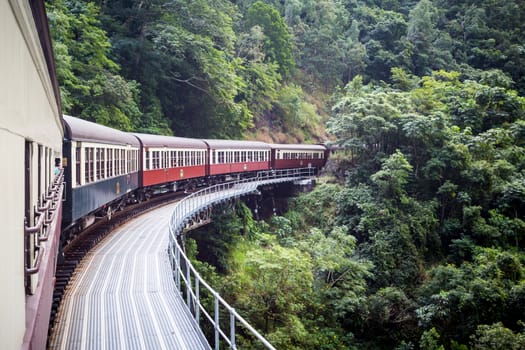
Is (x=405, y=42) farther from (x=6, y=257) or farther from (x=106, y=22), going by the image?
(x=6, y=257)

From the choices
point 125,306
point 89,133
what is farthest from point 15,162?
point 89,133

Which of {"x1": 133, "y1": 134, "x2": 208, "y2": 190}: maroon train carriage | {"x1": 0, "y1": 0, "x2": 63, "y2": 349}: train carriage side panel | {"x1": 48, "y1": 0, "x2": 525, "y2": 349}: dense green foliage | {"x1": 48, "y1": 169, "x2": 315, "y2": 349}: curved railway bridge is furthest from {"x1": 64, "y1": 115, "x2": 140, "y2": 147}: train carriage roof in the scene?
{"x1": 0, "y1": 0, "x2": 63, "y2": 349}: train carriage side panel

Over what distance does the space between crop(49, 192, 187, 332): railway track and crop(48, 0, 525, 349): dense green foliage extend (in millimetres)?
2967

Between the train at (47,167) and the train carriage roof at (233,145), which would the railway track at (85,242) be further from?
the train carriage roof at (233,145)

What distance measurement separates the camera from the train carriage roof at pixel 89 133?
974cm

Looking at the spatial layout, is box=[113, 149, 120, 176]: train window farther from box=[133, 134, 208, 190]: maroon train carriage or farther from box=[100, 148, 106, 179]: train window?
box=[133, 134, 208, 190]: maroon train carriage

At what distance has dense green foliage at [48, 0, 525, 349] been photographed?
49.3 ft

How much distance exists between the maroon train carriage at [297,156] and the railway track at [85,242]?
1345cm

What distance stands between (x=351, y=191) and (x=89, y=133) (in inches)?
672

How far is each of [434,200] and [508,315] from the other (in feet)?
31.4

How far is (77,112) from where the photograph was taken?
22.3 meters

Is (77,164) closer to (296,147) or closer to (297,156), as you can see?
(296,147)

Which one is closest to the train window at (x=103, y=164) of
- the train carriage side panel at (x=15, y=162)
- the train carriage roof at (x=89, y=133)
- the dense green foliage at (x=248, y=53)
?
the train carriage roof at (x=89, y=133)

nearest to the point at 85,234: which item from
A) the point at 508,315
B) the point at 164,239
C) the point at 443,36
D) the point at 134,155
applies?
the point at 164,239
